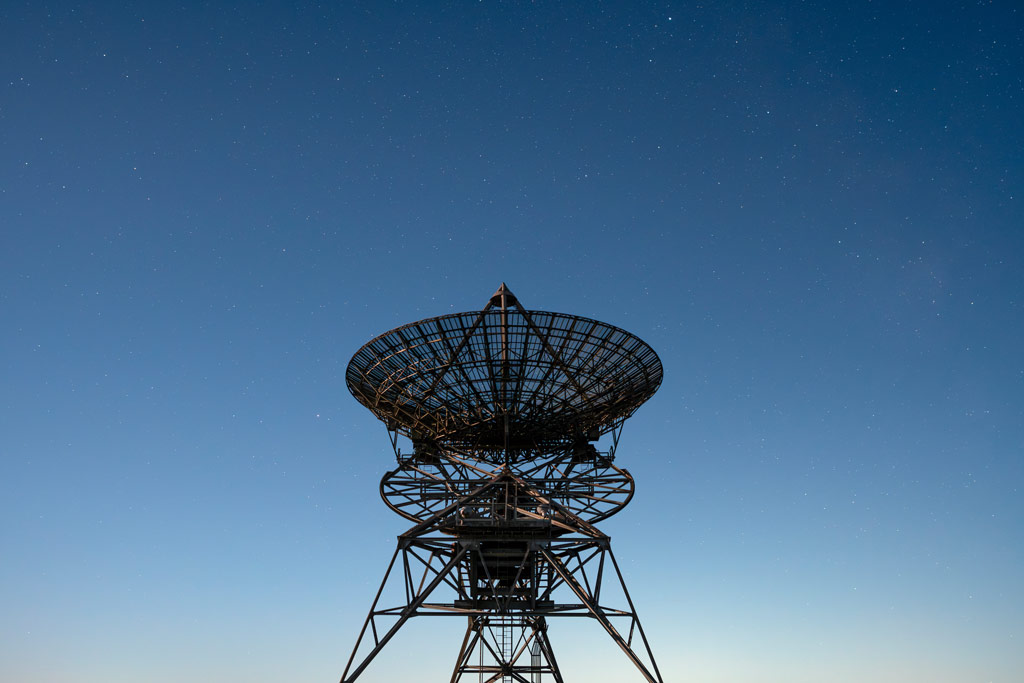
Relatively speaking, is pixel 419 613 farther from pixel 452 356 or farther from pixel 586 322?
pixel 586 322

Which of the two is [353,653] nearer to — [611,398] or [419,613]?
[419,613]

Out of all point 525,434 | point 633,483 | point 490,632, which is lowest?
point 490,632

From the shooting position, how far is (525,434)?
3388cm

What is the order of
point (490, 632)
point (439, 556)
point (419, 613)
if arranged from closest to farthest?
point (419, 613)
point (439, 556)
point (490, 632)

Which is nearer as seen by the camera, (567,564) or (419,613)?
(419,613)

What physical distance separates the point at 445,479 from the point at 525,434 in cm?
367

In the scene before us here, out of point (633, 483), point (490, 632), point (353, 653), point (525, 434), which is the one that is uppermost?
point (525, 434)

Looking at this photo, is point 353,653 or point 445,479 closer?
point 353,653

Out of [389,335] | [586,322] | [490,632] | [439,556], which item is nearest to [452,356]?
[389,335]

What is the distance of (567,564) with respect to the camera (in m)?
33.8

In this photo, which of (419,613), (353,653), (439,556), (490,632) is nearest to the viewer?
(353,653)

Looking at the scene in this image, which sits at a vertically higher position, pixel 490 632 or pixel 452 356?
pixel 452 356

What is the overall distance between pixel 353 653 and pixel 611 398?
43.4ft

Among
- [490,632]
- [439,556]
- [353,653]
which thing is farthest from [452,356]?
[490,632]
